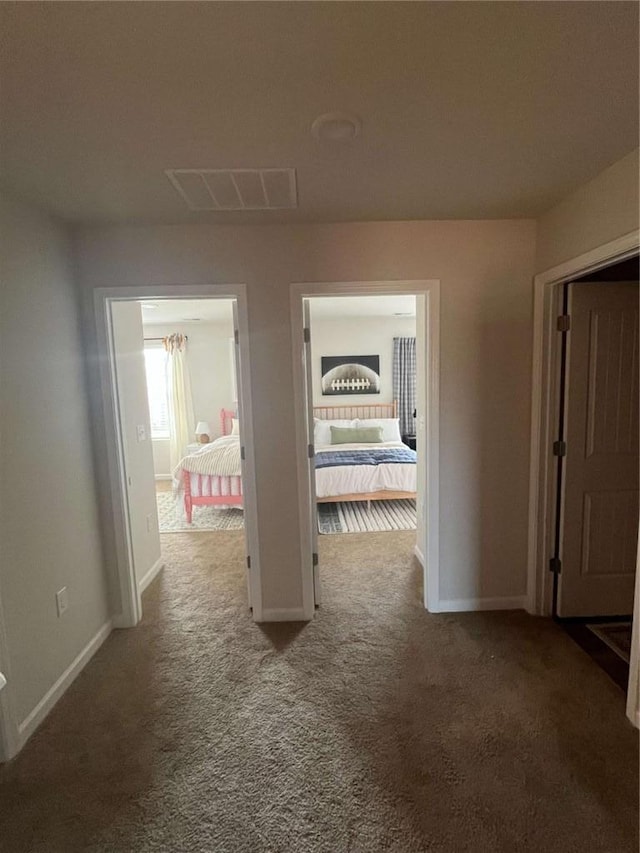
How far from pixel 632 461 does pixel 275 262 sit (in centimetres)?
236

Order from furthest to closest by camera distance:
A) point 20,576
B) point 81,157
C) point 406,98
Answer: point 20,576, point 81,157, point 406,98

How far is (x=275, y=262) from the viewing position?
2.27 meters

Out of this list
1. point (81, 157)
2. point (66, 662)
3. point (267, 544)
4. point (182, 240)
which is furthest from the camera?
point (267, 544)

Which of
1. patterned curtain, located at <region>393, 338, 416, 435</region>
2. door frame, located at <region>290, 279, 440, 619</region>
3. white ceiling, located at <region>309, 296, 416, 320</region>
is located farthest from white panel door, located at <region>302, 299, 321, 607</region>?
patterned curtain, located at <region>393, 338, 416, 435</region>

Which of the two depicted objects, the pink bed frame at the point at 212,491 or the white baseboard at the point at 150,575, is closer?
the white baseboard at the point at 150,575

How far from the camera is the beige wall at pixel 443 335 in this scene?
2254 millimetres

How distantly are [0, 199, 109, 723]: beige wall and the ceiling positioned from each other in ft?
1.14

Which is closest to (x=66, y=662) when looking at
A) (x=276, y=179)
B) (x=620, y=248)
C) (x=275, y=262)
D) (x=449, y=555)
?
(x=449, y=555)

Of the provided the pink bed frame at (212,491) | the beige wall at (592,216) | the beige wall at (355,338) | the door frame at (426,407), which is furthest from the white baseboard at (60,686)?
the beige wall at (355,338)

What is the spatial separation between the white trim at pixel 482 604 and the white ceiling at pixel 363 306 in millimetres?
3200

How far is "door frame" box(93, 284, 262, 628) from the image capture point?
89.5 inches

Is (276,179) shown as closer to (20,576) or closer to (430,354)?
(430,354)

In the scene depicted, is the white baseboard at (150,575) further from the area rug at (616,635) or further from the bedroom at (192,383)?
the area rug at (616,635)

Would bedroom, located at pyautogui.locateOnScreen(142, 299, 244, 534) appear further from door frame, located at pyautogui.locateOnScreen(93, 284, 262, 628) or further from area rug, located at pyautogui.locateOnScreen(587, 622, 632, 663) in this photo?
area rug, located at pyautogui.locateOnScreen(587, 622, 632, 663)
